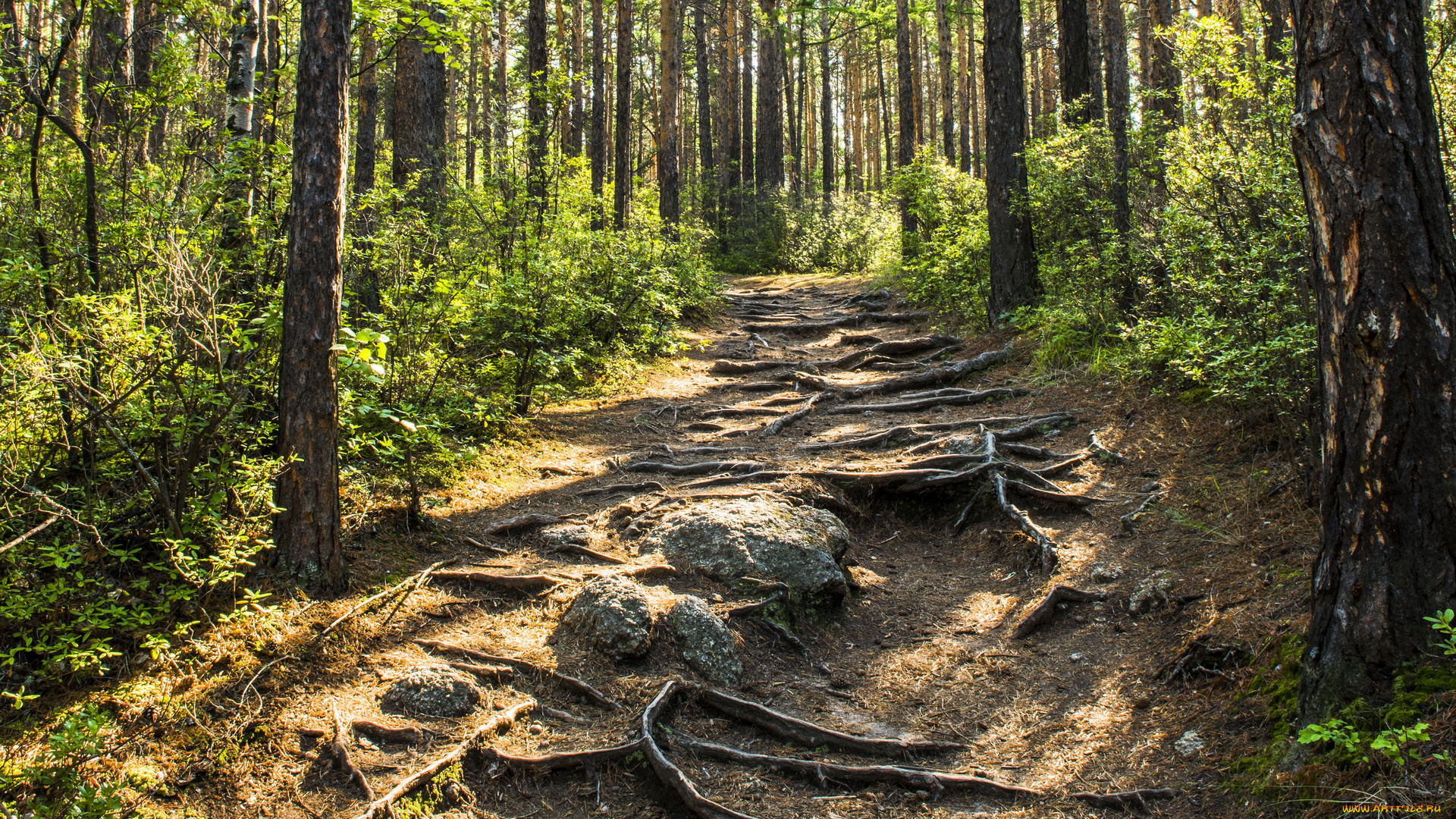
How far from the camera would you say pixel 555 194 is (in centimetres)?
980

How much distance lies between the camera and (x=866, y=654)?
15.9 feet

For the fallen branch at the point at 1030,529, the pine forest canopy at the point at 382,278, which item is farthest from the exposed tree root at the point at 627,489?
the fallen branch at the point at 1030,529

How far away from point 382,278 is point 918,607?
4670mm

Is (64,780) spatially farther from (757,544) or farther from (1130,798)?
(1130,798)

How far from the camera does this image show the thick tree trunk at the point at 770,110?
22.9 metres

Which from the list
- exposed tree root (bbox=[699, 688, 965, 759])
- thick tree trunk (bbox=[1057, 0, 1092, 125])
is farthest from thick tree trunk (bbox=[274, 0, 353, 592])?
thick tree trunk (bbox=[1057, 0, 1092, 125])

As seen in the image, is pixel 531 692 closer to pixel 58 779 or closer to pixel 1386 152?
pixel 58 779

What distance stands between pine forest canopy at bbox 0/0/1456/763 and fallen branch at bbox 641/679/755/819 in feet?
6.64

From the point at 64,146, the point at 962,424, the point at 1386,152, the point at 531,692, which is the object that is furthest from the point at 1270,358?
the point at 64,146

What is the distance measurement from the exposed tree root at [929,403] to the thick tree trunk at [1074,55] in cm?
403

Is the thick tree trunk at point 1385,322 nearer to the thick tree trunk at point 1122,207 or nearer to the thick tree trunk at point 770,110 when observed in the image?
the thick tree trunk at point 1122,207

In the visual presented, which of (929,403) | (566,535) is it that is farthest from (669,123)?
(566,535)

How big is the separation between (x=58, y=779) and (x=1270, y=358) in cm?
622

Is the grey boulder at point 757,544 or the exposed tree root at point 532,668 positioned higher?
the grey boulder at point 757,544
